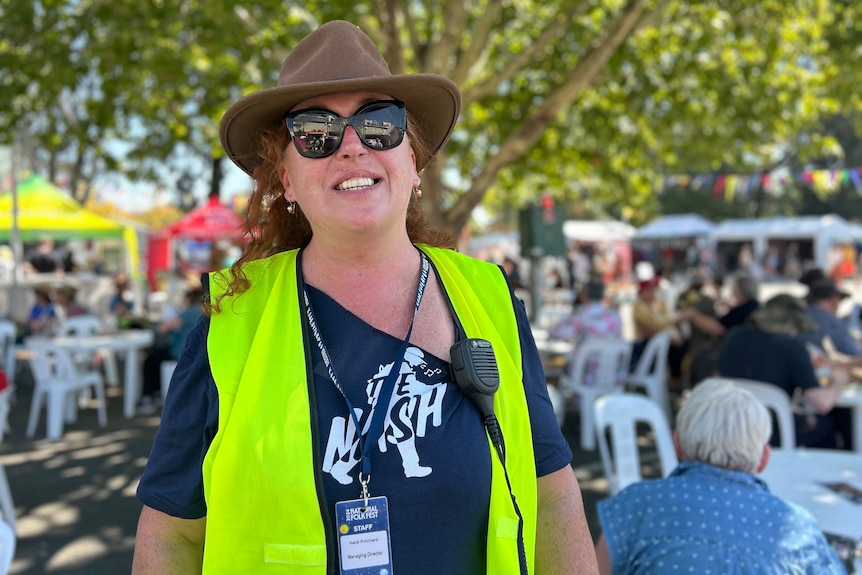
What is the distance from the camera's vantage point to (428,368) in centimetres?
142

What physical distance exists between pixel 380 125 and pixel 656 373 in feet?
22.8

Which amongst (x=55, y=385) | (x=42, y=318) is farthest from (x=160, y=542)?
(x=42, y=318)

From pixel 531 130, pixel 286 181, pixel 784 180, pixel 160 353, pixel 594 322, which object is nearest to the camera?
pixel 286 181

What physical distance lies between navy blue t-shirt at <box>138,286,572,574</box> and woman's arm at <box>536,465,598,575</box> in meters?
0.16

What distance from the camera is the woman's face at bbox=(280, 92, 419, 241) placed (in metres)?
1.40

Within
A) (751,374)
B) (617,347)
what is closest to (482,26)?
(617,347)

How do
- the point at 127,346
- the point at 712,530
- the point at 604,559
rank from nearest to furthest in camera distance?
the point at 712,530 → the point at 604,559 → the point at 127,346

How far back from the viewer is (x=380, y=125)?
145 cm

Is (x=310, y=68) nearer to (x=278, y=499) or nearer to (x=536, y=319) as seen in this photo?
(x=278, y=499)

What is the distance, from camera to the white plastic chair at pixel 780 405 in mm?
4352

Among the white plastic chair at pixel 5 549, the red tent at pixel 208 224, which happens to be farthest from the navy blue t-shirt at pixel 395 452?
the red tent at pixel 208 224

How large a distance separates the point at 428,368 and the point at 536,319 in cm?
961

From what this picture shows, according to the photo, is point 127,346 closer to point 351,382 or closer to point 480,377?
point 351,382

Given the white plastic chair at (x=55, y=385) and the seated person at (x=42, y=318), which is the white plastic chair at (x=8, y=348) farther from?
the white plastic chair at (x=55, y=385)
